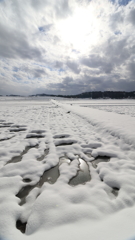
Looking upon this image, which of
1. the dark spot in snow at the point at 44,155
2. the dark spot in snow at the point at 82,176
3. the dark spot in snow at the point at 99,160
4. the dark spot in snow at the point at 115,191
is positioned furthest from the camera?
the dark spot in snow at the point at 44,155

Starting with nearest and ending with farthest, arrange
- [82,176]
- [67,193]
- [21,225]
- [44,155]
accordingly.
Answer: [21,225] → [67,193] → [82,176] → [44,155]

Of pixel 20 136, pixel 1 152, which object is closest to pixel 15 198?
pixel 1 152

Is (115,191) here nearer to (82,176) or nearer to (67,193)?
(82,176)

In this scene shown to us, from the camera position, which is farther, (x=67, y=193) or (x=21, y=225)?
(x=67, y=193)

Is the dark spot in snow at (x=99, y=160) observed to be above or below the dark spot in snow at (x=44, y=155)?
below

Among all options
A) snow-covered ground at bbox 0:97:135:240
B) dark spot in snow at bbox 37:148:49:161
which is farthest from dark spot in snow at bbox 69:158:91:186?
dark spot in snow at bbox 37:148:49:161

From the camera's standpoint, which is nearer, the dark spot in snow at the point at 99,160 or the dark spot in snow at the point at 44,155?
the dark spot in snow at the point at 99,160

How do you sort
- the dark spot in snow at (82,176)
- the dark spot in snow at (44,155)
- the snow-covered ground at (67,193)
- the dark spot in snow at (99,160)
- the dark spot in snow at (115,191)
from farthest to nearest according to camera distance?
1. the dark spot in snow at (44,155)
2. the dark spot in snow at (99,160)
3. the dark spot in snow at (82,176)
4. the dark spot in snow at (115,191)
5. the snow-covered ground at (67,193)

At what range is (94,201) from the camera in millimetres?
1737

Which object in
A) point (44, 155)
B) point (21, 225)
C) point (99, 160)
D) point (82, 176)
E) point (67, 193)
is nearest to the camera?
point (21, 225)

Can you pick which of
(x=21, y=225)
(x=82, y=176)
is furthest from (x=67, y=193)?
(x=21, y=225)

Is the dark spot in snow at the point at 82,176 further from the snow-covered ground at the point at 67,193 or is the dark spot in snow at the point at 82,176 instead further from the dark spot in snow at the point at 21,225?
the dark spot in snow at the point at 21,225

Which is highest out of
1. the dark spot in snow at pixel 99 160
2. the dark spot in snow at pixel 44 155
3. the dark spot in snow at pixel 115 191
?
the dark spot in snow at pixel 115 191

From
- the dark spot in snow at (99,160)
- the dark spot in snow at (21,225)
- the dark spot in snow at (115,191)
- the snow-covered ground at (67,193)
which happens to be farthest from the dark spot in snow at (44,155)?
the dark spot in snow at (115,191)
